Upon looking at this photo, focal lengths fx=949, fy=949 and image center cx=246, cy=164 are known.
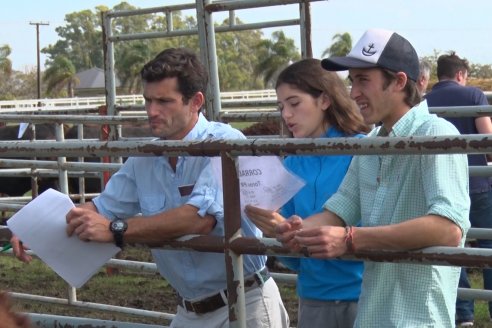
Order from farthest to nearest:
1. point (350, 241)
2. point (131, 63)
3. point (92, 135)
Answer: point (131, 63) < point (92, 135) < point (350, 241)

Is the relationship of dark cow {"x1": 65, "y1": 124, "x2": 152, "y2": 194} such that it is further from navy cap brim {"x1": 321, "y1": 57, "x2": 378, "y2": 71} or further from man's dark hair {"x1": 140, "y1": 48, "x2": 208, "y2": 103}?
navy cap brim {"x1": 321, "y1": 57, "x2": 378, "y2": 71}

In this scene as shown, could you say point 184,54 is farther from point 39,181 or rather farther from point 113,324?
point 39,181

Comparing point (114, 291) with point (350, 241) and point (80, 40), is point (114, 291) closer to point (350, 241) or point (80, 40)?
point (350, 241)

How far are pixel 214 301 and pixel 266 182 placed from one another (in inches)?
25.2

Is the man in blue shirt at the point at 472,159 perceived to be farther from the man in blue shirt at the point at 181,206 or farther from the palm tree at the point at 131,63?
the palm tree at the point at 131,63

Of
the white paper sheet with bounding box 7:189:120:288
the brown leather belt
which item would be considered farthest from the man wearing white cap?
the white paper sheet with bounding box 7:189:120:288

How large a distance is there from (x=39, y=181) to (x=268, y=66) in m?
58.8

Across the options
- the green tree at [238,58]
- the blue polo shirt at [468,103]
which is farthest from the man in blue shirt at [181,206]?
A: the green tree at [238,58]

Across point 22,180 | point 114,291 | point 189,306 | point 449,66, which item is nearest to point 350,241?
point 189,306

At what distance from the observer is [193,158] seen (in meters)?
3.32

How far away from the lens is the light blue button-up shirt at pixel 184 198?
10.5 feet

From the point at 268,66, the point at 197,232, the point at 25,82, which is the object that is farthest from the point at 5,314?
the point at 25,82

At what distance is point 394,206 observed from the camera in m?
2.71

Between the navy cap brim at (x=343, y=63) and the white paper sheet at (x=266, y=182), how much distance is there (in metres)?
0.35
